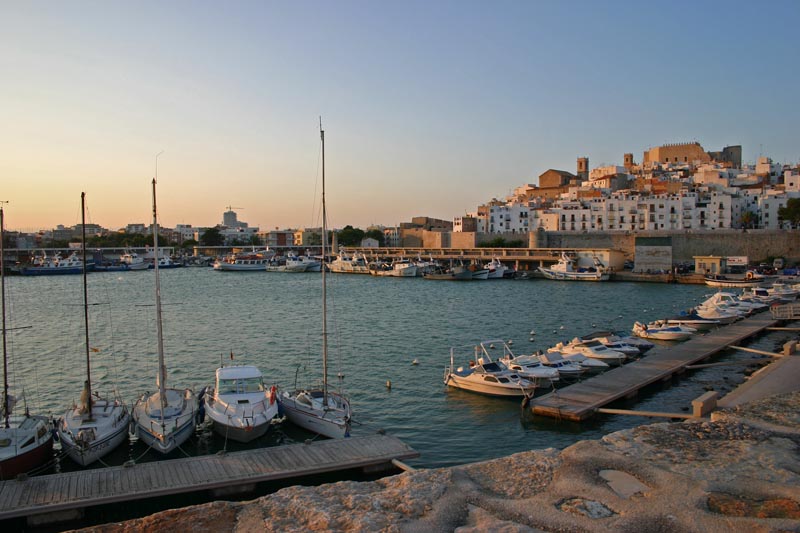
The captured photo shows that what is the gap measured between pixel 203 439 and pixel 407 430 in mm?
4930

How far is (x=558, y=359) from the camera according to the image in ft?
66.0

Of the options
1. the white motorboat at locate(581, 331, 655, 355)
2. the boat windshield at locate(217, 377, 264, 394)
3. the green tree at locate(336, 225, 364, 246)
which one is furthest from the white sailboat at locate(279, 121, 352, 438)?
the green tree at locate(336, 225, 364, 246)

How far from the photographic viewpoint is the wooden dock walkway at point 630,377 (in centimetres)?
1608

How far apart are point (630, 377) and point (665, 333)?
9.69m

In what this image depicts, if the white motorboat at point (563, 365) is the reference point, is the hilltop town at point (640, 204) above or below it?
above

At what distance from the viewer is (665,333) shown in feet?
91.0

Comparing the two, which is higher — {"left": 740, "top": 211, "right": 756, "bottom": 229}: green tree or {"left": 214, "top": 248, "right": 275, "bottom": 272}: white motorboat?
{"left": 740, "top": 211, "right": 756, "bottom": 229}: green tree

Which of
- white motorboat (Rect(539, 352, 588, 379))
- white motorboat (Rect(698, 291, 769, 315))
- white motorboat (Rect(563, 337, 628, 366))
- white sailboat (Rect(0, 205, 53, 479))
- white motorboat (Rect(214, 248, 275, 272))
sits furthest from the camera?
white motorboat (Rect(214, 248, 275, 272))

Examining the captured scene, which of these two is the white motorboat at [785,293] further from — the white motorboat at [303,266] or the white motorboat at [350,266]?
the white motorboat at [303,266]

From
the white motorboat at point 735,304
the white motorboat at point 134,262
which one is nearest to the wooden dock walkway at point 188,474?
the white motorboat at point 735,304

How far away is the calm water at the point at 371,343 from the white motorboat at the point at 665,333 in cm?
290

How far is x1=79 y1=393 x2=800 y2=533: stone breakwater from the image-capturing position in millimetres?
8133

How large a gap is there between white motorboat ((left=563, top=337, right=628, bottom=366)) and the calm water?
2.47 m

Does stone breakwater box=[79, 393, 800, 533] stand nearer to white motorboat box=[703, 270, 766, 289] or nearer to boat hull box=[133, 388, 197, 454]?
boat hull box=[133, 388, 197, 454]
